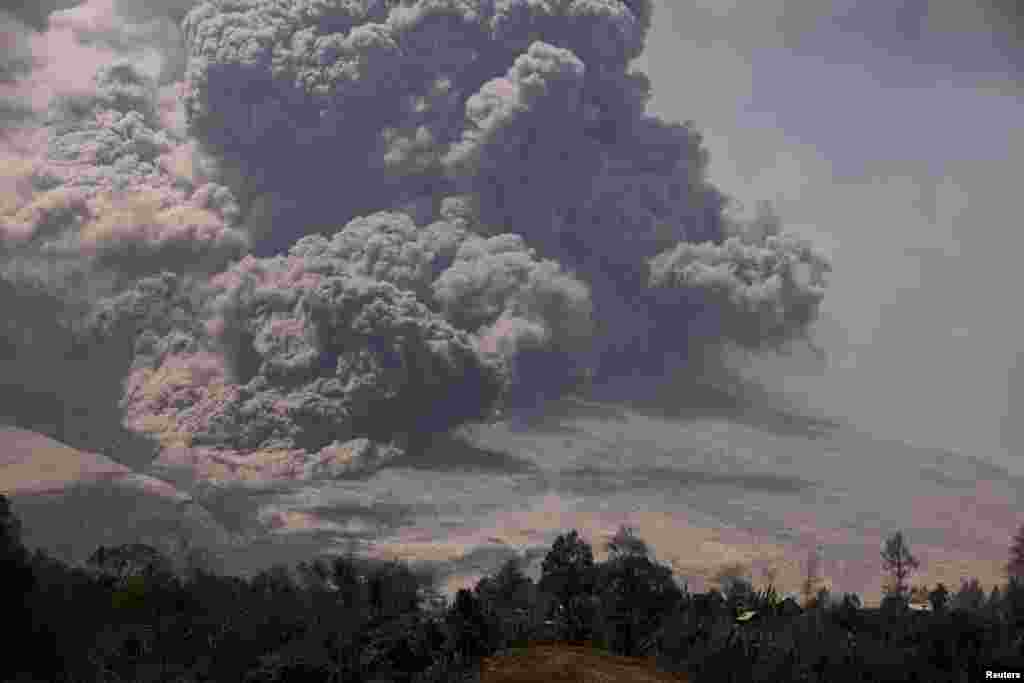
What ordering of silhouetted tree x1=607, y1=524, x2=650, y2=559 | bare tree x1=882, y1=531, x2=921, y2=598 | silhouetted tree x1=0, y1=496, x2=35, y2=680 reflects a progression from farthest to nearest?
1. bare tree x1=882, y1=531, x2=921, y2=598
2. silhouetted tree x1=607, y1=524, x2=650, y2=559
3. silhouetted tree x1=0, y1=496, x2=35, y2=680

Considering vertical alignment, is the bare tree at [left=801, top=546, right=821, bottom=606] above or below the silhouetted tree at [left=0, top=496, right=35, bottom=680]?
above

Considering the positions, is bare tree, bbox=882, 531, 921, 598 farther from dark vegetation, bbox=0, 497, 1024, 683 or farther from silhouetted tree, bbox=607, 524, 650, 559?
dark vegetation, bbox=0, 497, 1024, 683

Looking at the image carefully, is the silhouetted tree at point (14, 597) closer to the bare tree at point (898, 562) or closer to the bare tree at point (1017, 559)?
the bare tree at point (898, 562)

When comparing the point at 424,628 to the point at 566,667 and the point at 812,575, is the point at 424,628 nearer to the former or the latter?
the point at 566,667

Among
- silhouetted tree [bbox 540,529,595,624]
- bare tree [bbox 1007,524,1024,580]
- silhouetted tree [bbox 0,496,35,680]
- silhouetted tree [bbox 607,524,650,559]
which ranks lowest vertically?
silhouetted tree [bbox 0,496,35,680]

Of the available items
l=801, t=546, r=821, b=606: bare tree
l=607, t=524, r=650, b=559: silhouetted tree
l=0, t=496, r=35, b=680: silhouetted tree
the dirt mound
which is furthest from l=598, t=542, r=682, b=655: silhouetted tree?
l=801, t=546, r=821, b=606: bare tree
